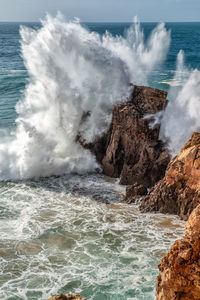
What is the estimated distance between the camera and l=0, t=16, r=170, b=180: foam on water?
1420cm

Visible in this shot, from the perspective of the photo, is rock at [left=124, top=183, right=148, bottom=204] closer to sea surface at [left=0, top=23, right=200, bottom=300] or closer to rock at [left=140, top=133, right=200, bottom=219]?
sea surface at [left=0, top=23, right=200, bottom=300]

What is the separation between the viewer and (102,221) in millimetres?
10055

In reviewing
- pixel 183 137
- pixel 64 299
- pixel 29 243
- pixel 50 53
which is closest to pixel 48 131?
pixel 50 53

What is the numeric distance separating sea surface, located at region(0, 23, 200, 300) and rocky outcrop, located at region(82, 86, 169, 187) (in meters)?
0.71

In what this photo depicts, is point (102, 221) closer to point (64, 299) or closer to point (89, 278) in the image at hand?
point (89, 278)

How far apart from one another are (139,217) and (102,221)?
112 cm

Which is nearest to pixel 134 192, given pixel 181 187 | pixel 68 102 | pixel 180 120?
pixel 181 187

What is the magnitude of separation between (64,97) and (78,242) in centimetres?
792

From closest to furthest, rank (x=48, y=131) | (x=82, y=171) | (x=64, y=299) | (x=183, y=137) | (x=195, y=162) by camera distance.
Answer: (x=64, y=299) < (x=195, y=162) < (x=183, y=137) < (x=82, y=171) < (x=48, y=131)

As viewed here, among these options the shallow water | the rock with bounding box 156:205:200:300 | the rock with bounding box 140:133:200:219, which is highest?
the rock with bounding box 156:205:200:300

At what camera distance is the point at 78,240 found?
9.07m

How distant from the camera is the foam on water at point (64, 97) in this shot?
14.2 metres

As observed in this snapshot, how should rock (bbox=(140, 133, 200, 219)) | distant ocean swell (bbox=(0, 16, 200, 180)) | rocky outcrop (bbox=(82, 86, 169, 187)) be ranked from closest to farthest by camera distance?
1. rock (bbox=(140, 133, 200, 219))
2. rocky outcrop (bbox=(82, 86, 169, 187))
3. distant ocean swell (bbox=(0, 16, 200, 180))

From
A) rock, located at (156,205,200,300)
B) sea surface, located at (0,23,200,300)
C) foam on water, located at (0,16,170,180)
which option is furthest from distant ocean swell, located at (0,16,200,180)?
rock, located at (156,205,200,300)
